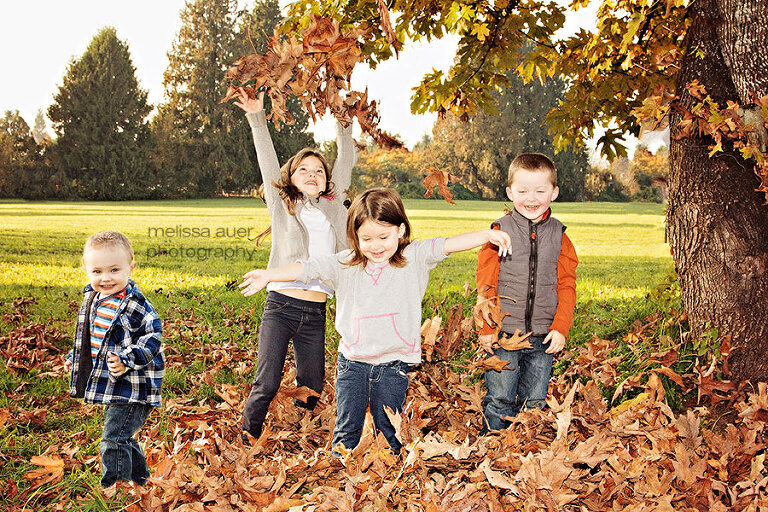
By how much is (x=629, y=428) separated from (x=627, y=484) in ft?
1.12

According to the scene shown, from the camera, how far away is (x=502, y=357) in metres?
3.48

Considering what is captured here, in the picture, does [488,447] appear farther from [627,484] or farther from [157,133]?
[157,133]

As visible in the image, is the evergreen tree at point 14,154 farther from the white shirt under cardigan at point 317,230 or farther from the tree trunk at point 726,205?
the tree trunk at point 726,205

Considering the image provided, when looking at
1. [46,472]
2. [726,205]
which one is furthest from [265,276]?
[726,205]

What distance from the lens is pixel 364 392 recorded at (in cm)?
315

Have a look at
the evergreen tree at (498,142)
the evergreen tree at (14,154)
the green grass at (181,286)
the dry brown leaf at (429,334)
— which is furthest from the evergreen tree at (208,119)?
the dry brown leaf at (429,334)

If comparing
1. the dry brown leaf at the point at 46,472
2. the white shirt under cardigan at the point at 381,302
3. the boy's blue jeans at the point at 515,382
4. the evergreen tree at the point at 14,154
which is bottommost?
the dry brown leaf at the point at 46,472

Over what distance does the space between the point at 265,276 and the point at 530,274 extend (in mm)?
1472

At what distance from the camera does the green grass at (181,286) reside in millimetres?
4418

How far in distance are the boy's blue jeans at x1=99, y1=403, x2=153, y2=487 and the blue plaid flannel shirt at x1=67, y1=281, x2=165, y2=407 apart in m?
0.08

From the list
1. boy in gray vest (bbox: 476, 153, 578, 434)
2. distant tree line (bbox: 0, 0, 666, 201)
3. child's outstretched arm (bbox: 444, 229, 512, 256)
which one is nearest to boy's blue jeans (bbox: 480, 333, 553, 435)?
boy in gray vest (bbox: 476, 153, 578, 434)

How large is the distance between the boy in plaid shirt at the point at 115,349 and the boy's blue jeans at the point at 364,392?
37.4 inches

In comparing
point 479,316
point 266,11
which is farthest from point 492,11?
point 266,11

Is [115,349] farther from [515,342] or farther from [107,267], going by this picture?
[515,342]
